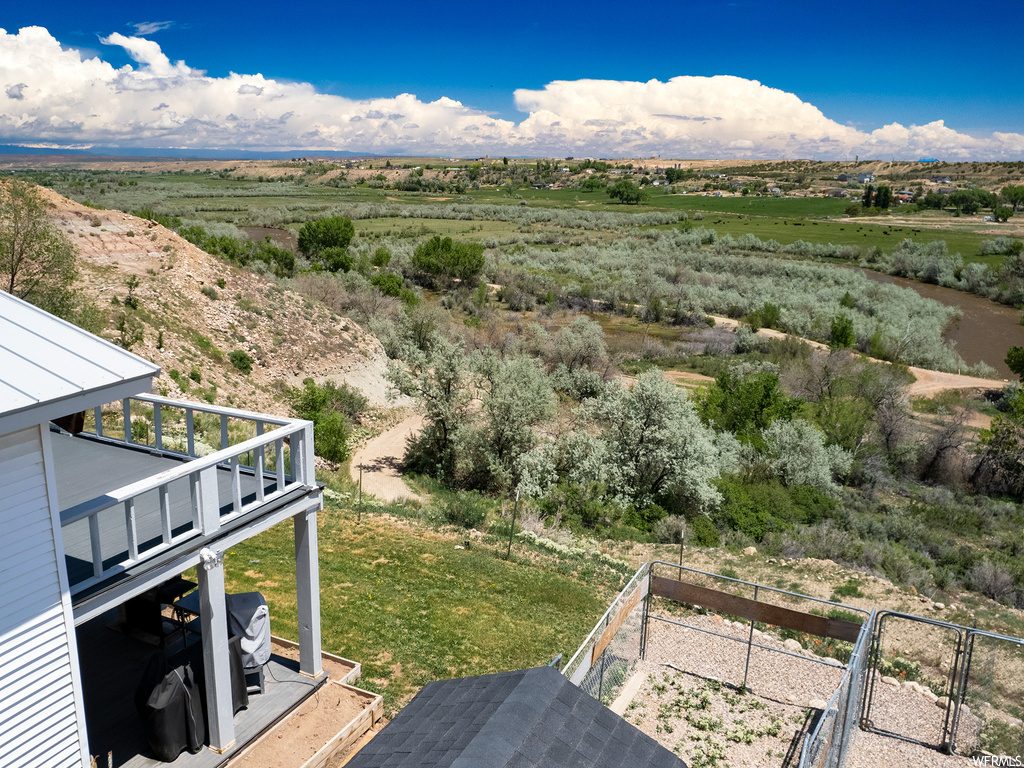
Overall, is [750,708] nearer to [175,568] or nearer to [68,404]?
[175,568]

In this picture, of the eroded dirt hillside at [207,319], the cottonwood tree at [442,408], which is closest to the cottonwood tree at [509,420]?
the cottonwood tree at [442,408]

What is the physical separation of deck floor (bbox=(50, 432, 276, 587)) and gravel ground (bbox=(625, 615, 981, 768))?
650 cm

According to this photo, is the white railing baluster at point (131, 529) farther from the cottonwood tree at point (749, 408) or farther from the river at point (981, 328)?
the river at point (981, 328)

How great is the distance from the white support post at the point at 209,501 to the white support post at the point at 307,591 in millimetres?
1306

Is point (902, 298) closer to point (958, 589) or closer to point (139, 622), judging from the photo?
point (958, 589)

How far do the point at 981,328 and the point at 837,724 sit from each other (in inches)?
2210

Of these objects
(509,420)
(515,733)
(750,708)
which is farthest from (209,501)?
(509,420)

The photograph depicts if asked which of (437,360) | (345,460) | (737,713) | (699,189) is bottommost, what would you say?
(345,460)

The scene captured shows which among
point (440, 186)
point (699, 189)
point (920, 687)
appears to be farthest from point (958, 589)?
point (699, 189)

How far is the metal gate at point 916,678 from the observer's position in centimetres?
953

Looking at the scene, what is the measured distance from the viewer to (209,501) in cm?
623

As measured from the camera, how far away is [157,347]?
23516 mm

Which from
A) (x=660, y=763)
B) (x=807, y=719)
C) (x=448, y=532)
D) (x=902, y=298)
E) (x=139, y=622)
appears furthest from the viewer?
(x=902, y=298)

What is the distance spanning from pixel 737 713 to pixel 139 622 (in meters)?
8.21
